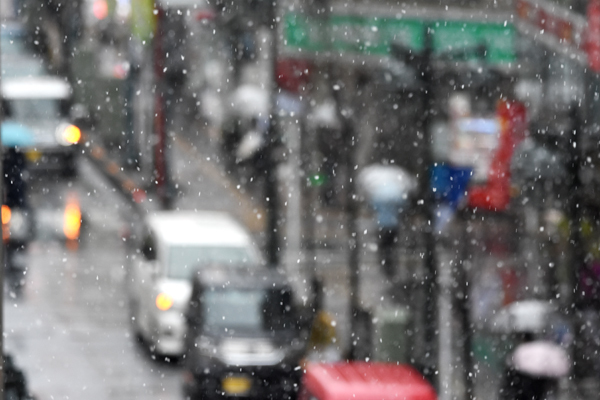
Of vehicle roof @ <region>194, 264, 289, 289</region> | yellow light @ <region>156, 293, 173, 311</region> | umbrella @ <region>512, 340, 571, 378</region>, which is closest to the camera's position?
umbrella @ <region>512, 340, 571, 378</region>

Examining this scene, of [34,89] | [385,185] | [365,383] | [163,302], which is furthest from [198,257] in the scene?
[34,89]

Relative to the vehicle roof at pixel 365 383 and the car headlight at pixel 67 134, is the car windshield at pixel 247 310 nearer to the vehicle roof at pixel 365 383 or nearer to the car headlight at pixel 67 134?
the vehicle roof at pixel 365 383

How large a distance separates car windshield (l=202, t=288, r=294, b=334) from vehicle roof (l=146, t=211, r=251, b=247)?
2364 mm

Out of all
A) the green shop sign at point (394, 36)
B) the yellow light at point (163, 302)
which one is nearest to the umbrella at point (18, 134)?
the yellow light at point (163, 302)

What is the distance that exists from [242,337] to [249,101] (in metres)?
17.0

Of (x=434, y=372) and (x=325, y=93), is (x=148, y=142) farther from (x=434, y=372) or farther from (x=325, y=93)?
(x=434, y=372)

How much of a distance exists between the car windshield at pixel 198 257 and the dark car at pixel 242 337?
180 centimetres

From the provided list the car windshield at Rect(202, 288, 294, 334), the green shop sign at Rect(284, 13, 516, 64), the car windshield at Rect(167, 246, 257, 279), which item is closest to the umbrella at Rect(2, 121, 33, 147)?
the car windshield at Rect(167, 246, 257, 279)

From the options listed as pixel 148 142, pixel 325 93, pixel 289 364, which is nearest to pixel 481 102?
pixel 325 93

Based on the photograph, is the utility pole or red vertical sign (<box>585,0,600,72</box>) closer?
red vertical sign (<box>585,0,600,72</box>)

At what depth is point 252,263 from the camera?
15.7m

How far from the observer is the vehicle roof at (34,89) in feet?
94.5

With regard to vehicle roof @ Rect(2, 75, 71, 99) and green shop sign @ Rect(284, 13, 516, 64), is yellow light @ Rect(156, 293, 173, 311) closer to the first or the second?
green shop sign @ Rect(284, 13, 516, 64)

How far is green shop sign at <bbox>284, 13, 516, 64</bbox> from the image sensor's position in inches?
366
